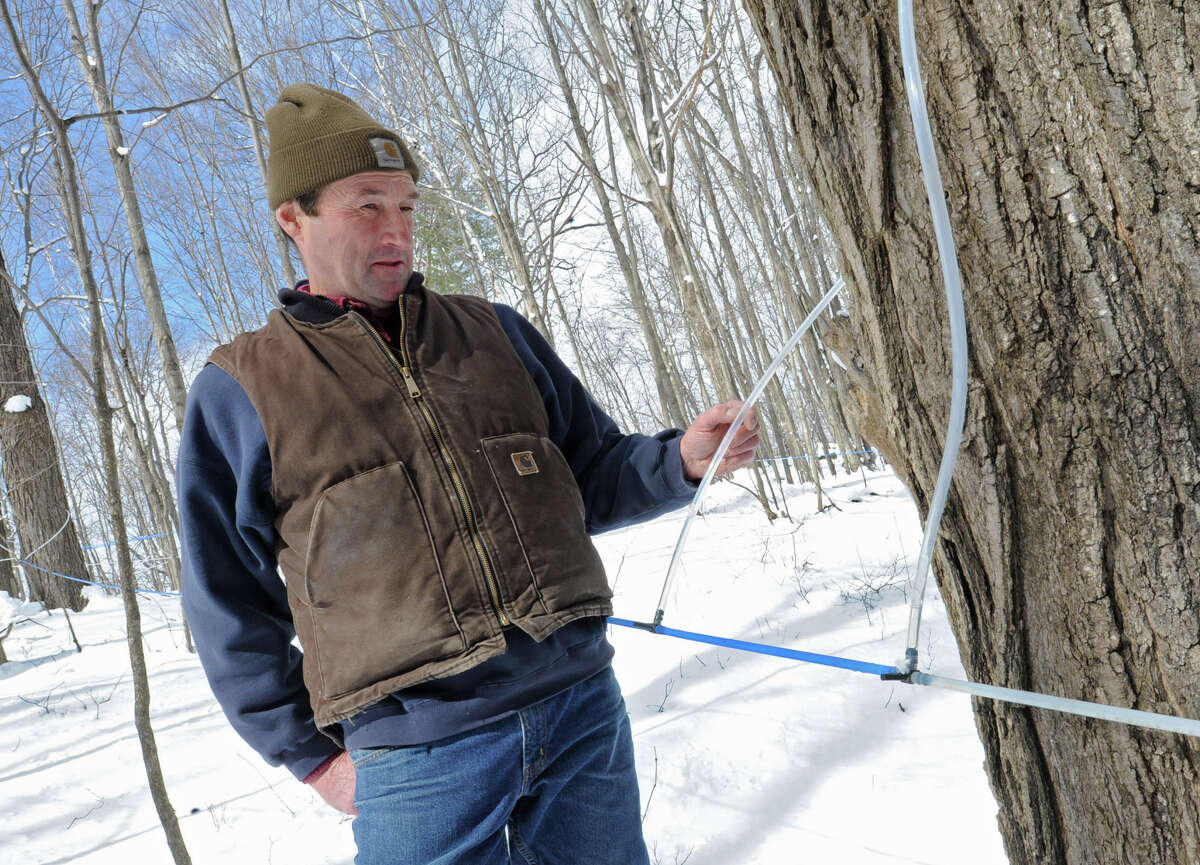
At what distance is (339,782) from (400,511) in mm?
489

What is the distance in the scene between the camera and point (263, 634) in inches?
49.2

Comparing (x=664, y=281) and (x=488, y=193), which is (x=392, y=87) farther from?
(x=664, y=281)

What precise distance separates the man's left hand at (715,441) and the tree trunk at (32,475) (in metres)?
6.86

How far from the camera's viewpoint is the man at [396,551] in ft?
3.65

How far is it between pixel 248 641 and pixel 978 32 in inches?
50.9

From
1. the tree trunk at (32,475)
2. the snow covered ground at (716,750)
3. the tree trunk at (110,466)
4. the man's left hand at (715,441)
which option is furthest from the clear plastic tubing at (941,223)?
the tree trunk at (32,475)

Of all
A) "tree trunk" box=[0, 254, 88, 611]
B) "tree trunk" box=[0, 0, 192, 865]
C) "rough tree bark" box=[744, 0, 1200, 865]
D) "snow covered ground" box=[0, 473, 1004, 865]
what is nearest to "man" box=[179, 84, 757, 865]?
"rough tree bark" box=[744, 0, 1200, 865]

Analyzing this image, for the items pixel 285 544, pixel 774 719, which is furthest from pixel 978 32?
pixel 774 719

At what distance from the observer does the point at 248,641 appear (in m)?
1.24

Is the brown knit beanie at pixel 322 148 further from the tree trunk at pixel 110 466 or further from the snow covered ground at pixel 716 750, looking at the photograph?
the snow covered ground at pixel 716 750

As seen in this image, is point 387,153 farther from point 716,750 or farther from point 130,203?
point 130,203

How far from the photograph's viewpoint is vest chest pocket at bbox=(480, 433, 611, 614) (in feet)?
3.78

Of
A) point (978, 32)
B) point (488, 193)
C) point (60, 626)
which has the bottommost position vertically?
point (60, 626)

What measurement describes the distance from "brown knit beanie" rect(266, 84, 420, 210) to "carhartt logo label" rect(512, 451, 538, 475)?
0.56 m
